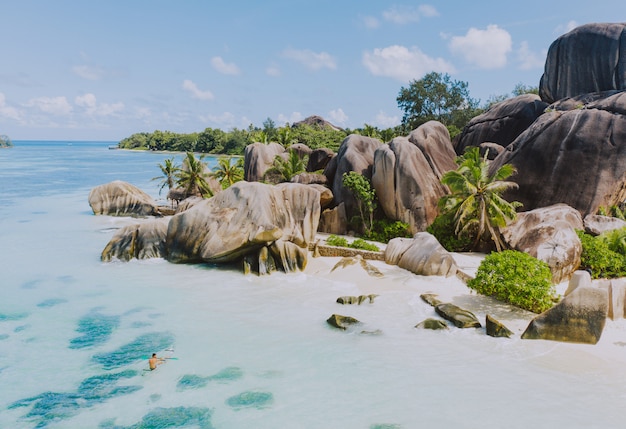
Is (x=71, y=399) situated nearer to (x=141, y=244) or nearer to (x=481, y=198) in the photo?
(x=141, y=244)

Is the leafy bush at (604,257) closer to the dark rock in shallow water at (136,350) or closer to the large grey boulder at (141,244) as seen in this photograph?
the dark rock in shallow water at (136,350)

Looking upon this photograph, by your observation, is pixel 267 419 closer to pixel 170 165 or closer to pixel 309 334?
pixel 309 334

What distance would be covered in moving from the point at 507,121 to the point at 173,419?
34627 millimetres

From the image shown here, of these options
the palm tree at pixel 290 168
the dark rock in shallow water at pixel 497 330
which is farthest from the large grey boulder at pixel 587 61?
the dark rock in shallow water at pixel 497 330

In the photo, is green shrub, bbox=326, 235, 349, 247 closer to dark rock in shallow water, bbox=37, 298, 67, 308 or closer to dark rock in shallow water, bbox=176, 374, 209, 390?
dark rock in shallow water, bbox=176, 374, 209, 390

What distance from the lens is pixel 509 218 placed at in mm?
20391

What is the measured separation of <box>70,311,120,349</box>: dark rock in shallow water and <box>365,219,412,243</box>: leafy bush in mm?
14844

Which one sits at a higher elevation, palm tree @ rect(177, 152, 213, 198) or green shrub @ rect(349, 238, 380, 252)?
palm tree @ rect(177, 152, 213, 198)

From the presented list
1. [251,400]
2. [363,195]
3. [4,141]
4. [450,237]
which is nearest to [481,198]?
[450,237]

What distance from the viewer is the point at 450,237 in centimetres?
2331

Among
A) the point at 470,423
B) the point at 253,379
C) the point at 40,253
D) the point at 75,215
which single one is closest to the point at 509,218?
the point at 470,423

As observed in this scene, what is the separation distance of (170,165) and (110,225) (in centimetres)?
844

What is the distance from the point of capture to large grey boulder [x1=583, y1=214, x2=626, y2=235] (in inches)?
803

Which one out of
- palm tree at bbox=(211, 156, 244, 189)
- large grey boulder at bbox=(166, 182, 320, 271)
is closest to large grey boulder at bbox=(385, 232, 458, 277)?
large grey boulder at bbox=(166, 182, 320, 271)
